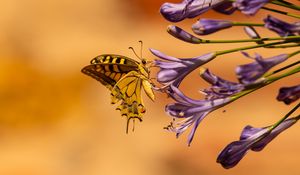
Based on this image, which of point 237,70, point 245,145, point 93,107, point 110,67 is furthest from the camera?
point 93,107

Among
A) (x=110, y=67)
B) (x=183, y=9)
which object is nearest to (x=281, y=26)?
(x=183, y=9)

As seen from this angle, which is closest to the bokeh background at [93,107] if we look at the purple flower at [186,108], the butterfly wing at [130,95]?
the butterfly wing at [130,95]

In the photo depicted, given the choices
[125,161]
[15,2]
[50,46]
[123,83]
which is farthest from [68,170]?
[123,83]

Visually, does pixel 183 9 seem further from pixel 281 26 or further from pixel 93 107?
pixel 93 107

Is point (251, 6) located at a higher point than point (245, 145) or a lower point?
higher

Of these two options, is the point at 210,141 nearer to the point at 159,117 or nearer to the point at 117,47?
the point at 159,117
